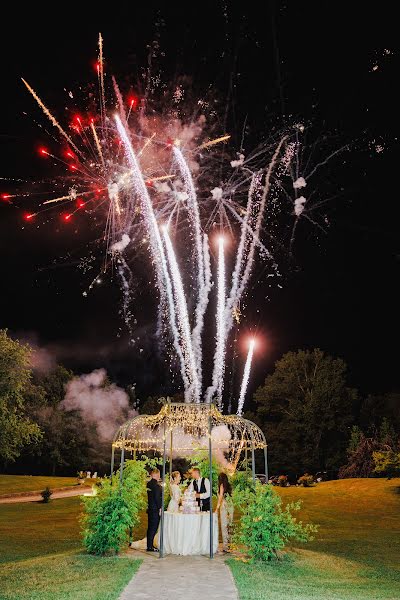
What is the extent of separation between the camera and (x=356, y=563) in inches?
450

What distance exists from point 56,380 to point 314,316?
2394 cm

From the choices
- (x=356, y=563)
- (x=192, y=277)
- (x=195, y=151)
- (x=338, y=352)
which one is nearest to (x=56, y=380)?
(x=338, y=352)

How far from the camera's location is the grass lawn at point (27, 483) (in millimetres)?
33459

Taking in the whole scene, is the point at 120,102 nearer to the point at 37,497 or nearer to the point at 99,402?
the point at 37,497

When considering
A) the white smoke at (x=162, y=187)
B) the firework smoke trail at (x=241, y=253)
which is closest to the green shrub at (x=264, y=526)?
the firework smoke trail at (x=241, y=253)

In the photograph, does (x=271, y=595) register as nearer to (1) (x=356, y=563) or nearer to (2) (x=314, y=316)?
(1) (x=356, y=563)

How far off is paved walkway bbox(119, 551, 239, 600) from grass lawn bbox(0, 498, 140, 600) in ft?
0.84

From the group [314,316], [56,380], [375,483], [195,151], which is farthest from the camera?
[56,380]

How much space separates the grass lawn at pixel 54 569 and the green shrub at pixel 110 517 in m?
0.36

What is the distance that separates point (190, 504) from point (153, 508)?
80 centimetres

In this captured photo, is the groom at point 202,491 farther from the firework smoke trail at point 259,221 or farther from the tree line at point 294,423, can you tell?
the tree line at point 294,423

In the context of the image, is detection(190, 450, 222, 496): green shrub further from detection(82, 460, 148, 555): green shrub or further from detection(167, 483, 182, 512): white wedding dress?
detection(82, 460, 148, 555): green shrub

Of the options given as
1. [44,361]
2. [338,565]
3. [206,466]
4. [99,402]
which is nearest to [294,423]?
[99,402]

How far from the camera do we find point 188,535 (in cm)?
1127
